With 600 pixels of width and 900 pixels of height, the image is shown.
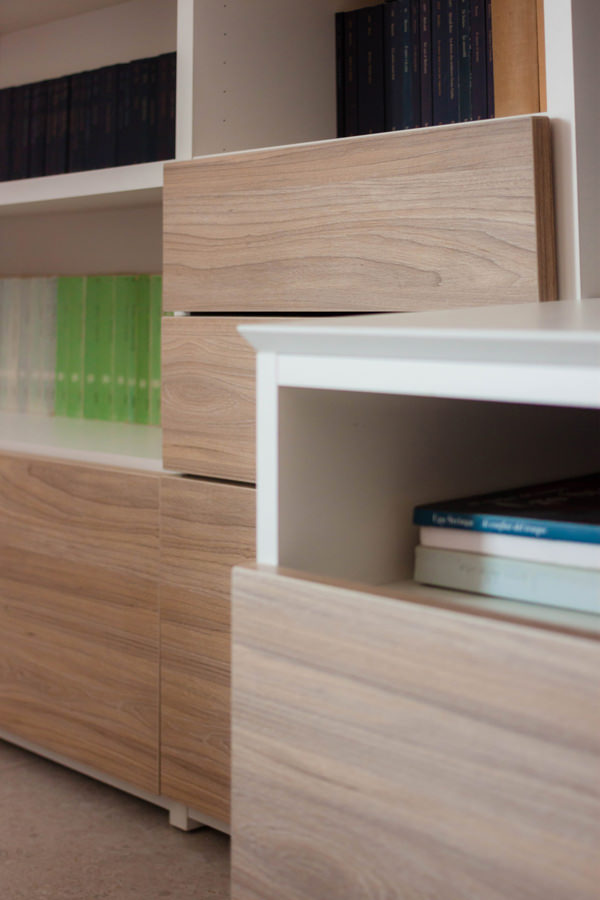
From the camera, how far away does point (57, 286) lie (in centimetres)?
198

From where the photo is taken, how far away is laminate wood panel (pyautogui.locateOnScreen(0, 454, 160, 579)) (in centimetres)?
138

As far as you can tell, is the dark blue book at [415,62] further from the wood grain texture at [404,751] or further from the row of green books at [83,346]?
the wood grain texture at [404,751]

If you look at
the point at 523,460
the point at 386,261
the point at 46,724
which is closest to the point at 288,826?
the point at 523,460

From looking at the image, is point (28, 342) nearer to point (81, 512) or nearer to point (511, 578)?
point (81, 512)

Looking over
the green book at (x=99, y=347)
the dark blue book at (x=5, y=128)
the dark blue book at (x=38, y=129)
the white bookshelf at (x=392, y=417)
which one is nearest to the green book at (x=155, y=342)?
the green book at (x=99, y=347)

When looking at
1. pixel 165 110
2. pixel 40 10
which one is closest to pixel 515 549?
pixel 165 110

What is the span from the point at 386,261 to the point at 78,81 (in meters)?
1.01

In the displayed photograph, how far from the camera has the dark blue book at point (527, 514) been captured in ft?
2.00

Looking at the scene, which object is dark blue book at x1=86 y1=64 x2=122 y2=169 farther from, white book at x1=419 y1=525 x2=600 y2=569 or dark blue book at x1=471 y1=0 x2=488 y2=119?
white book at x1=419 y1=525 x2=600 y2=569

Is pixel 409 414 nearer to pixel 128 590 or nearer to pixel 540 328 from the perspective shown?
pixel 540 328

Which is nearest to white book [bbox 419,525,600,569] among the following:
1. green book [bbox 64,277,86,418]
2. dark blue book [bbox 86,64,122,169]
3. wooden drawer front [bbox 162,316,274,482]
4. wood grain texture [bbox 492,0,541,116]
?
wooden drawer front [bbox 162,316,274,482]

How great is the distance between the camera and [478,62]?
1236 millimetres

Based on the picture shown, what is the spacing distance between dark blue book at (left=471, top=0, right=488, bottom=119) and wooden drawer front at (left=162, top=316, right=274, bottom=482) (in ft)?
1.39

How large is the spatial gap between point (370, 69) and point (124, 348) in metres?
0.76
